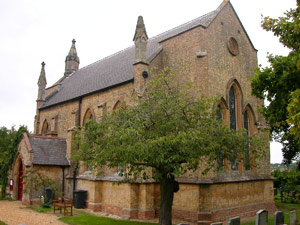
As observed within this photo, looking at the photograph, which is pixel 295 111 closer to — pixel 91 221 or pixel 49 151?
pixel 91 221

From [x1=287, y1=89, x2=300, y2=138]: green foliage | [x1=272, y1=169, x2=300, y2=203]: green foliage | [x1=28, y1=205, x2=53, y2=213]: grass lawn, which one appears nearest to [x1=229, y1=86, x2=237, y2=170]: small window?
[x1=272, y1=169, x2=300, y2=203]: green foliage

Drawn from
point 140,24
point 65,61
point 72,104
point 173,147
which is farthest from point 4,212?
point 65,61

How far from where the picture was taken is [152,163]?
1139cm

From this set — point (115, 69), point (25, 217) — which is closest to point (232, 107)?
point (115, 69)

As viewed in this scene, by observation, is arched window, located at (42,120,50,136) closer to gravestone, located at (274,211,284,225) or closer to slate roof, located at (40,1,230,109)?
slate roof, located at (40,1,230,109)

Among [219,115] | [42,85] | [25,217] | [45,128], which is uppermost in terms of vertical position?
[42,85]

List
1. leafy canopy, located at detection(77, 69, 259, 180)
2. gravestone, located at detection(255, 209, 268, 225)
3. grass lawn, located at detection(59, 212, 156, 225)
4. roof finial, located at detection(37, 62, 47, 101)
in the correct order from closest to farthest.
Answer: leafy canopy, located at detection(77, 69, 259, 180), gravestone, located at detection(255, 209, 268, 225), grass lawn, located at detection(59, 212, 156, 225), roof finial, located at detection(37, 62, 47, 101)

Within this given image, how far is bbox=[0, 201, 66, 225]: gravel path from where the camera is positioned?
49.8ft

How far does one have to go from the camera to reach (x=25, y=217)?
1655 centimetres

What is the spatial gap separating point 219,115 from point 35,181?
13956 mm

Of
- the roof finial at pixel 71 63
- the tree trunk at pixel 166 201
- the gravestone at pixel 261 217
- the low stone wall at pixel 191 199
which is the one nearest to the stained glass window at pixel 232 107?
the low stone wall at pixel 191 199

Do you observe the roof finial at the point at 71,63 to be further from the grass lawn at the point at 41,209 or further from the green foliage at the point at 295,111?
the green foliage at the point at 295,111

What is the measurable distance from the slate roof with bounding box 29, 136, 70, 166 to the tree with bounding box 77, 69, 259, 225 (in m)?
11.4

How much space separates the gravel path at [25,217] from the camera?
15.2 meters
